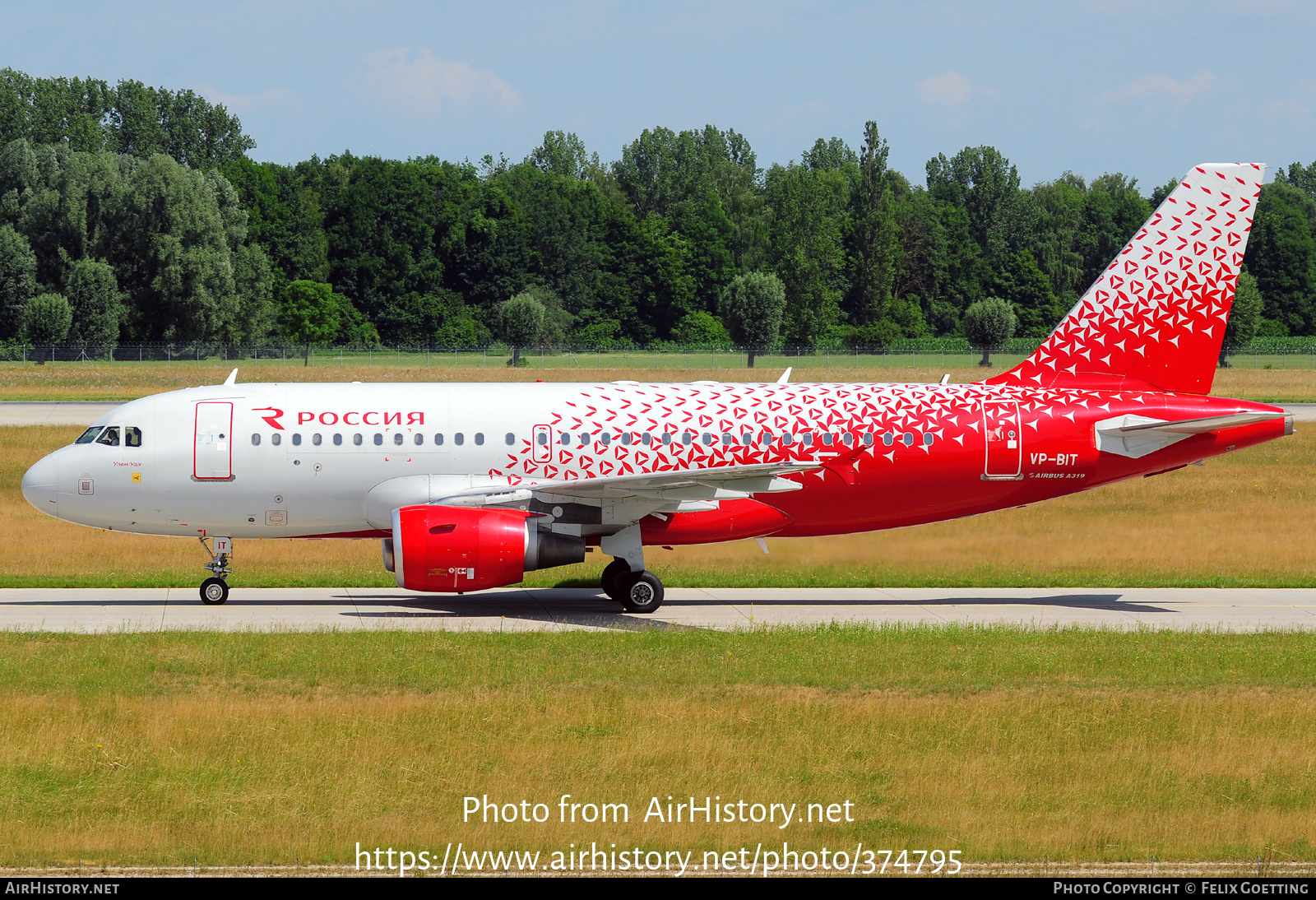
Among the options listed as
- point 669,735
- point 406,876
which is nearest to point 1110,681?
point 669,735

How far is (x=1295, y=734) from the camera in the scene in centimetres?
1673


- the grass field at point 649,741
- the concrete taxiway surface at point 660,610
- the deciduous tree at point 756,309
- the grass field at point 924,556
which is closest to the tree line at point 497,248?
the deciduous tree at point 756,309

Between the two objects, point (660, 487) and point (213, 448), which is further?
point (213, 448)

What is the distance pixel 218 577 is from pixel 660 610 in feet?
27.9

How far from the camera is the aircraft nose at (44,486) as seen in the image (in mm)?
25922

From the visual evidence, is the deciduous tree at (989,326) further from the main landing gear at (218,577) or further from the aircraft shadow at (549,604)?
the main landing gear at (218,577)

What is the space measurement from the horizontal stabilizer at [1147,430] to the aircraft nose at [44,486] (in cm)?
2004

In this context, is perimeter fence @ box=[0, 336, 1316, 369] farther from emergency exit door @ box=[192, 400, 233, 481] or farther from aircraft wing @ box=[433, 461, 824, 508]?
aircraft wing @ box=[433, 461, 824, 508]

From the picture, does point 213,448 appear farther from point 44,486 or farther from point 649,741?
point 649,741

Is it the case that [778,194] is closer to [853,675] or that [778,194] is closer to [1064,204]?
[1064,204]

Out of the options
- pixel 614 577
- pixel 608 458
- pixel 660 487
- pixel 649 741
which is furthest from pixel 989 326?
pixel 649 741

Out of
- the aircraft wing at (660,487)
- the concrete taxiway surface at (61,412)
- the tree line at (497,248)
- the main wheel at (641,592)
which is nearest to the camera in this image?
Result: the aircraft wing at (660,487)

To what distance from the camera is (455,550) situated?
24.2 m

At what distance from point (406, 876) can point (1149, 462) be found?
20.4 m
